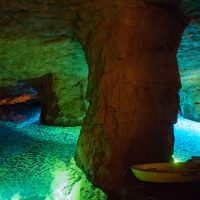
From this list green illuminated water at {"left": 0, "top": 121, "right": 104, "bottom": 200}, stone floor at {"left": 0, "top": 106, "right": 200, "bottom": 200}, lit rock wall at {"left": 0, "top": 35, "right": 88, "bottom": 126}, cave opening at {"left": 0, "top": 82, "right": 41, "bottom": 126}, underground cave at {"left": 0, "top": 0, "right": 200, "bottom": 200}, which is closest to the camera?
stone floor at {"left": 0, "top": 106, "right": 200, "bottom": 200}

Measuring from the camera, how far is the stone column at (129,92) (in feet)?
12.1

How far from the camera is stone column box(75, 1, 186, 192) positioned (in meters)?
3.69

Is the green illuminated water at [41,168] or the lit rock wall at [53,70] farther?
the lit rock wall at [53,70]

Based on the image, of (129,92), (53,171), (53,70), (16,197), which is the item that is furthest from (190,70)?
(16,197)

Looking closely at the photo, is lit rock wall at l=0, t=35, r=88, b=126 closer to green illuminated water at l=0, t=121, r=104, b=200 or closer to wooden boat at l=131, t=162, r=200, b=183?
green illuminated water at l=0, t=121, r=104, b=200

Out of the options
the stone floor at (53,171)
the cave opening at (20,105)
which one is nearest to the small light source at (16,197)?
the stone floor at (53,171)

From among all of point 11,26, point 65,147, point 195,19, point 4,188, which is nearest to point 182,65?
point 195,19

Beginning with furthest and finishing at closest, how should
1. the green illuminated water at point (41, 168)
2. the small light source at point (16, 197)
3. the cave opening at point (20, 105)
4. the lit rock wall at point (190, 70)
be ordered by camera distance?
the cave opening at point (20, 105), the lit rock wall at point (190, 70), the small light source at point (16, 197), the green illuminated water at point (41, 168)

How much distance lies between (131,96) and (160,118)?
1.67 feet

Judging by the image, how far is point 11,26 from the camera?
4922mm

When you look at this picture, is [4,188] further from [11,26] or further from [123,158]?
[11,26]

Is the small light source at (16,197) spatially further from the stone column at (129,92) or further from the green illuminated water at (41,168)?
the stone column at (129,92)

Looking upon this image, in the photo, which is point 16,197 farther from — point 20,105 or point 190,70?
point 20,105

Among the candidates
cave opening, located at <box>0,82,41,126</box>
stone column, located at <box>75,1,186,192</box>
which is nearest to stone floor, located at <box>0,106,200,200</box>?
stone column, located at <box>75,1,186,192</box>
